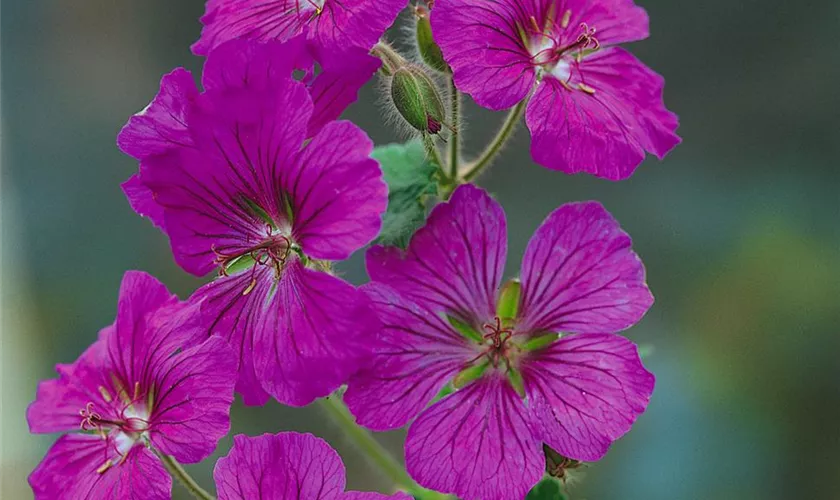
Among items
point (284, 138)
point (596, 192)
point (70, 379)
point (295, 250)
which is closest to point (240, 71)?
point (284, 138)

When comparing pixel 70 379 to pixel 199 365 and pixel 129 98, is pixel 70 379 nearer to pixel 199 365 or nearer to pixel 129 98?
pixel 199 365

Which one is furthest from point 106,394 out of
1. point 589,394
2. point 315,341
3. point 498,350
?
point 589,394

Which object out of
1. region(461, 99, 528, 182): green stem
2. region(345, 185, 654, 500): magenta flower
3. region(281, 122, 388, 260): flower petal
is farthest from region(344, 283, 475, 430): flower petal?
region(461, 99, 528, 182): green stem

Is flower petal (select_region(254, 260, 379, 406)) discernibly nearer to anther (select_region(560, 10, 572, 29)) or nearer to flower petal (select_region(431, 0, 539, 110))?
flower petal (select_region(431, 0, 539, 110))

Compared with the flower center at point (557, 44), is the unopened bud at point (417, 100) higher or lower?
lower

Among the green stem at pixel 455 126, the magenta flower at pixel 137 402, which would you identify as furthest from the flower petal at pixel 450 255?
the magenta flower at pixel 137 402

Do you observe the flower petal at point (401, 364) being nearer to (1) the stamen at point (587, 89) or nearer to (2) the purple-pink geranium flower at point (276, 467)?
(2) the purple-pink geranium flower at point (276, 467)

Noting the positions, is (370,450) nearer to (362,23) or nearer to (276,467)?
(276,467)
